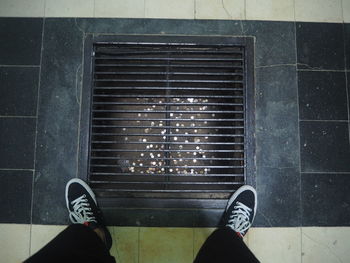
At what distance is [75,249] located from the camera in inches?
54.9

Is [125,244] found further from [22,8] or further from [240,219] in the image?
[22,8]

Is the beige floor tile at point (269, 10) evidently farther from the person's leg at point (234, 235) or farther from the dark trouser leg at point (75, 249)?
the dark trouser leg at point (75, 249)

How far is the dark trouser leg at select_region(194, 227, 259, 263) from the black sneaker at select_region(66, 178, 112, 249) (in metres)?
0.67

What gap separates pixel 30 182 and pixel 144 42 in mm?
1217

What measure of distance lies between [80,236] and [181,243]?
0.67 metres

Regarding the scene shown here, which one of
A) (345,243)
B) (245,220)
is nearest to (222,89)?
(245,220)

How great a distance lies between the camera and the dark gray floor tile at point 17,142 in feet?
6.21

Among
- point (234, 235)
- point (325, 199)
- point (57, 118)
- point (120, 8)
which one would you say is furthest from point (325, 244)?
point (120, 8)

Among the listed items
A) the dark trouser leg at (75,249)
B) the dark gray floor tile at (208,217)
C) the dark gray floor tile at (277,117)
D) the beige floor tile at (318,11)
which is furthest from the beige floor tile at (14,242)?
the beige floor tile at (318,11)

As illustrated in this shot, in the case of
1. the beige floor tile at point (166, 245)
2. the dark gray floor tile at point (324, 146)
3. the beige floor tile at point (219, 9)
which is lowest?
the beige floor tile at point (166, 245)

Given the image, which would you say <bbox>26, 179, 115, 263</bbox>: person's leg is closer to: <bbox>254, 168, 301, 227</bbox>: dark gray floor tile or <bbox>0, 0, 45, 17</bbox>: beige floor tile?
<bbox>254, 168, 301, 227</bbox>: dark gray floor tile

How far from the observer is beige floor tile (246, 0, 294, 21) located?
6.49 ft

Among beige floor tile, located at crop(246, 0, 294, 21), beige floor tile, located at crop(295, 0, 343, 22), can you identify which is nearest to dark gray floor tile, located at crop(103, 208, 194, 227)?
beige floor tile, located at crop(246, 0, 294, 21)

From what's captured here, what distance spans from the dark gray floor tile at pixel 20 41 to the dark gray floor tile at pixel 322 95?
6.04 feet
